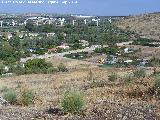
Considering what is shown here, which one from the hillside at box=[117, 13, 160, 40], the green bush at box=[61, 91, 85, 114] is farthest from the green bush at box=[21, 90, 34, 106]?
the hillside at box=[117, 13, 160, 40]

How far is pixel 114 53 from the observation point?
86000 millimetres

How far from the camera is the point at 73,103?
14.5 m

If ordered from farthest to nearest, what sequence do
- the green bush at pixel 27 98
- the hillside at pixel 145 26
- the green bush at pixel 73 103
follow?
the hillside at pixel 145 26 → the green bush at pixel 27 98 → the green bush at pixel 73 103

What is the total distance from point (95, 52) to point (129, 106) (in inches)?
2845

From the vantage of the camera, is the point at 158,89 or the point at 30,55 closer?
the point at 158,89

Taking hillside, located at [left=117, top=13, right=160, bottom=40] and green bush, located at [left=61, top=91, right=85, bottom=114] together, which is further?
hillside, located at [left=117, top=13, right=160, bottom=40]

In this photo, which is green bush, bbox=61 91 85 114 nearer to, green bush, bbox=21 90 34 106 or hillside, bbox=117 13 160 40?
green bush, bbox=21 90 34 106

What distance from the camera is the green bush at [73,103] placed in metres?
14.5

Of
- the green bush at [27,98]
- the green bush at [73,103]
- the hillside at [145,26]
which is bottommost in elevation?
the hillside at [145,26]

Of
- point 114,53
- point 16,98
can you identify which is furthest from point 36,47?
point 16,98

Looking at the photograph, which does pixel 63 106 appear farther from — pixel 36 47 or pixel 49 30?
pixel 49 30

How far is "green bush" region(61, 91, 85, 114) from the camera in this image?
14.5 metres

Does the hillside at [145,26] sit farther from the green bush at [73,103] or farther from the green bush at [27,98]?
the green bush at [73,103]

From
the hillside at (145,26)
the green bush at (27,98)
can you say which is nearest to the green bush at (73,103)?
the green bush at (27,98)
